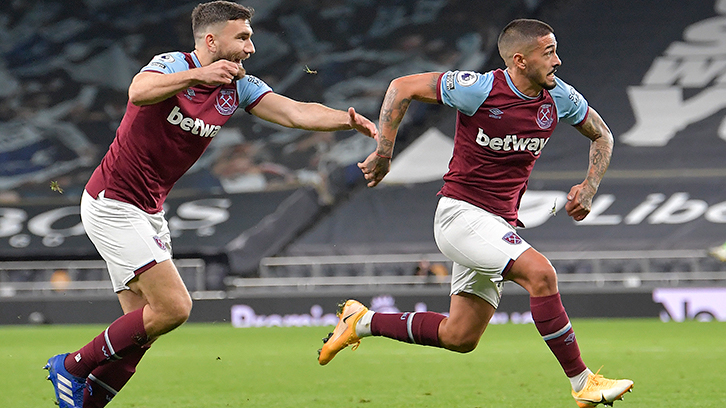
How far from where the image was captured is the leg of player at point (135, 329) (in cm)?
452

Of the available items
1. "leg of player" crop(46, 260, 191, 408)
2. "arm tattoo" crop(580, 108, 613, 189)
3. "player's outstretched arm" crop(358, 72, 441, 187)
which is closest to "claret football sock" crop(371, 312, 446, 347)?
"player's outstretched arm" crop(358, 72, 441, 187)

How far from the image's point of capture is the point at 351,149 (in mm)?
20938

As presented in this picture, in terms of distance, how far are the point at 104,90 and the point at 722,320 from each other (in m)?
14.9

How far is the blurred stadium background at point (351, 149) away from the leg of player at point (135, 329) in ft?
40.7

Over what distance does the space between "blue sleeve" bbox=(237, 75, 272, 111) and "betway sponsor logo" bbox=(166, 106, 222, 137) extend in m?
0.36

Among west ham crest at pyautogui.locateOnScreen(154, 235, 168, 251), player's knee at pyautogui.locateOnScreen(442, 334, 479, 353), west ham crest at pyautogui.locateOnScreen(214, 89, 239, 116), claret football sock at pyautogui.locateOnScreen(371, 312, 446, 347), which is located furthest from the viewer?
claret football sock at pyautogui.locateOnScreen(371, 312, 446, 347)

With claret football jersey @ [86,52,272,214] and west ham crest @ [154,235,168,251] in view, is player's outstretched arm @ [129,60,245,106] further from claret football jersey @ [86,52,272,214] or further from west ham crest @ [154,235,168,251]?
west ham crest @ [154,235,168,251]

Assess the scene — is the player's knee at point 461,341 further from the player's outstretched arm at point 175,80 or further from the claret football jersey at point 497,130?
the player's outstretched arm at point 175,80

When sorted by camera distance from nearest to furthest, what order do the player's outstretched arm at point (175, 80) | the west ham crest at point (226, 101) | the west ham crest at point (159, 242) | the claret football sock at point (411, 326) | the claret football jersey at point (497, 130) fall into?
the player's outstretched arm at point (175, 80)
the west ham crest at point (159, 242)
the west ham crest at point (226, 101)
the claret football jersey at point (497, 130)
the claret football sock at point (411, 326)

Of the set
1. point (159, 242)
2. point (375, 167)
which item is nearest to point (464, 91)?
point (375, 167)

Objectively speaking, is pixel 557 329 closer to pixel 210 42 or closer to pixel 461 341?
pixel 461 341

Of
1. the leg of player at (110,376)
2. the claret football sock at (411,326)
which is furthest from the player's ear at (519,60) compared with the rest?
the leg of player at (110,376)

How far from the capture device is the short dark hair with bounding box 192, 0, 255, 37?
15.7 ft

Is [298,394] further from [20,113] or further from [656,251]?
[20,113]
